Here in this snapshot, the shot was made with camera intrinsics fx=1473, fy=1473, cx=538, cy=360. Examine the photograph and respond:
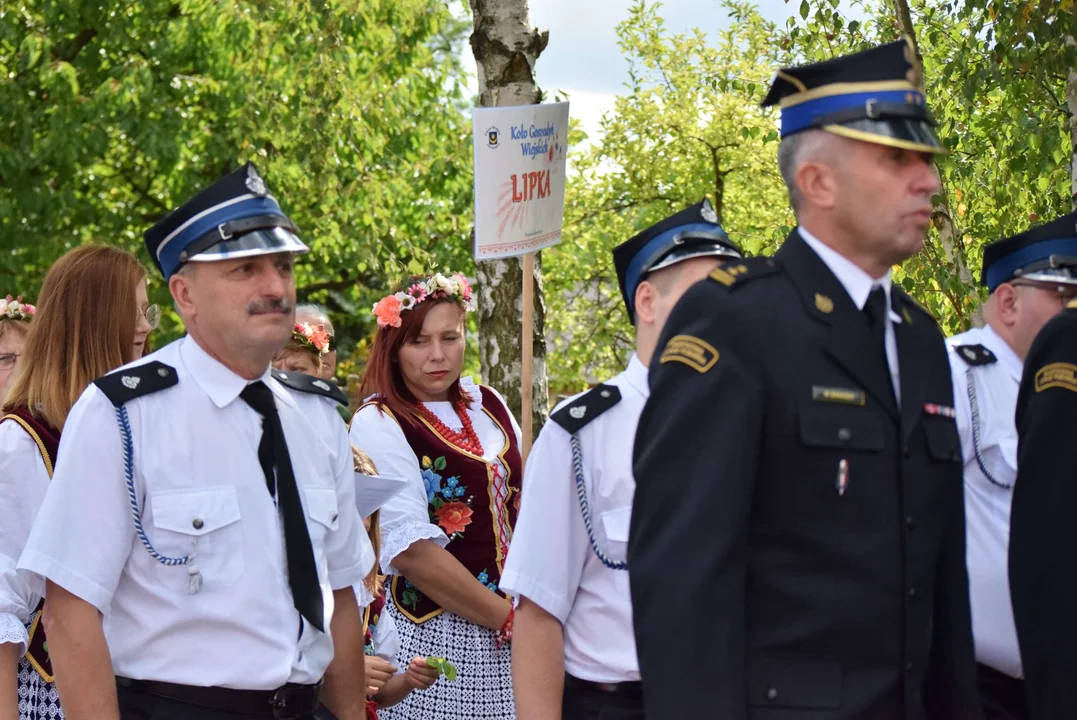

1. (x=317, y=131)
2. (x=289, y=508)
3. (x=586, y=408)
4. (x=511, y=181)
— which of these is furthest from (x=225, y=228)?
(x=317, y=131)

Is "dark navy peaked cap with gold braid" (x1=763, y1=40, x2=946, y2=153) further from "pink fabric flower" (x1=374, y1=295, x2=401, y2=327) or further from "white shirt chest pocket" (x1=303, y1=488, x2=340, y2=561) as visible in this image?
"pink fabric flower" (x1=374, y1=295, x2=401, y2=327)

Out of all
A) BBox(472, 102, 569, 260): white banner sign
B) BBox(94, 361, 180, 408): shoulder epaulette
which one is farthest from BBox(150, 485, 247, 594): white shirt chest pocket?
BBox(472, 102, 569, 260): white banner sign

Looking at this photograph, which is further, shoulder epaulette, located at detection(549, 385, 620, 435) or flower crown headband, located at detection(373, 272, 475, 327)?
flower crown headband, located at detection(373, 272, 475, 327)

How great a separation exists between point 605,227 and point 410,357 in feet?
51.1

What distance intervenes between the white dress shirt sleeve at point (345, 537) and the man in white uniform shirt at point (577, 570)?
1.51 ft

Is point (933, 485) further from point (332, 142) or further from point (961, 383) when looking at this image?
point (332, 142)

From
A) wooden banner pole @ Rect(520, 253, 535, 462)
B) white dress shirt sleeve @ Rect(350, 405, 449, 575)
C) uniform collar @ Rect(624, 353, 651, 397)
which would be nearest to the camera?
uniform collar @ Rect(624, 353, 651, 397)

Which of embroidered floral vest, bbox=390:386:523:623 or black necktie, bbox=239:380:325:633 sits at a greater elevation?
black necktie, bbox=239:380:325:633

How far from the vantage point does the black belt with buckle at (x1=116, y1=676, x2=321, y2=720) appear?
10.9 feet

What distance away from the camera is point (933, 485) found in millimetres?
2582

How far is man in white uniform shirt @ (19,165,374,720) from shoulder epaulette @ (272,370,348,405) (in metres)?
0.10

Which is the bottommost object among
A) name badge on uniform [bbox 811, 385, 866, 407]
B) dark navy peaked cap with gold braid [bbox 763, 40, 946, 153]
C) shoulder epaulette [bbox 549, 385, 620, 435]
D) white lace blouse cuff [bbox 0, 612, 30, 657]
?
white lace blouse cuff [bbox 0, 612, 30, 657]

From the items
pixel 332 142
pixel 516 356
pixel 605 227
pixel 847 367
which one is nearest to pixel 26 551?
pixel 847 367

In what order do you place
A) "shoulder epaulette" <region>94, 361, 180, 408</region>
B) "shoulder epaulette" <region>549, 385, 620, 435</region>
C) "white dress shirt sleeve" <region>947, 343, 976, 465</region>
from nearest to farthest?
1. "shoulder epaulette" <region>94, 361, 180, 408</region>
2. "shoulder epaulette" <region>549, 385, 620, 435</region>
3. "white dress shirt sleeve" <region>947, 343, 976, 465</region>
